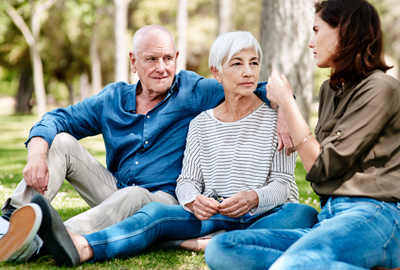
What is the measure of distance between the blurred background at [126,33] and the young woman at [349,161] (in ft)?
15.9

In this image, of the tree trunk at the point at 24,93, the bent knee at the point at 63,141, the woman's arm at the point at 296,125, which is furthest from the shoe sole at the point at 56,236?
the tree trunk at the point at 24,93

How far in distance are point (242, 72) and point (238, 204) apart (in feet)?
3.25

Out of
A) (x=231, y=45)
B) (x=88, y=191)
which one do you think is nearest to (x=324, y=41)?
(x=231, y=45)

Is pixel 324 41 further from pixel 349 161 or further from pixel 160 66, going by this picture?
pixel 160 66

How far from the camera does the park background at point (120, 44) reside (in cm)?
599

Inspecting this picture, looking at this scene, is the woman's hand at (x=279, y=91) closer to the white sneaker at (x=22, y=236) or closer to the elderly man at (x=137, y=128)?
the elderly man at (x=137, y=128)

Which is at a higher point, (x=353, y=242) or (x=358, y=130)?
(x=358, y=130)

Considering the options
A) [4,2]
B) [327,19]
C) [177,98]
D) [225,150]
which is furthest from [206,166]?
[4,2]

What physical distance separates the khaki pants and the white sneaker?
1.00ft

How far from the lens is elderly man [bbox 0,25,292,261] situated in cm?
369

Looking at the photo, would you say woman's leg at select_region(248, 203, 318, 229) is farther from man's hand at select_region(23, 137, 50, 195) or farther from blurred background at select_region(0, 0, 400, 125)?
blurred background at select_region(0, 0, 400, 125)

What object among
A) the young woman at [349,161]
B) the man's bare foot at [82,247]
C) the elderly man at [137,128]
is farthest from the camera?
the elderly man at [137,128]

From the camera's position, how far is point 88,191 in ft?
12.7

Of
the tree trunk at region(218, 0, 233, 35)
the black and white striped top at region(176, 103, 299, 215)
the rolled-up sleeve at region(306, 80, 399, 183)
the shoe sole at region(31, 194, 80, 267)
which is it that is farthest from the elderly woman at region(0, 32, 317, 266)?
the tree trunk at region(218, 0, 233, 35)
